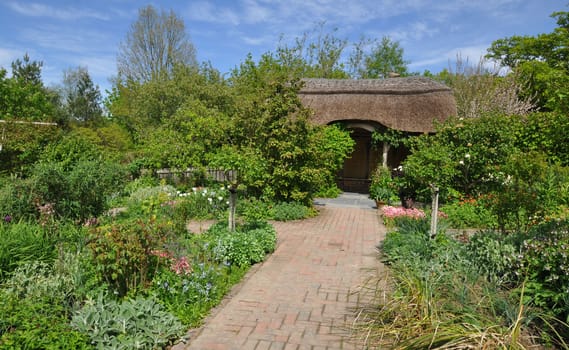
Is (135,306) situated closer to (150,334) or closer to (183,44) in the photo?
(150,334)

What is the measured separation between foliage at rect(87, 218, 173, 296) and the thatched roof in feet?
33.8

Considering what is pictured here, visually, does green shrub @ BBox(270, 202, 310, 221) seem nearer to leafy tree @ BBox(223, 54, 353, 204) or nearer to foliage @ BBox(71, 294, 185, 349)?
leafy tree @ BBox(223, 54, 353, 204)

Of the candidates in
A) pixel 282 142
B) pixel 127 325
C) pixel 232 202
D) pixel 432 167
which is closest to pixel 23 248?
pixel 127 325

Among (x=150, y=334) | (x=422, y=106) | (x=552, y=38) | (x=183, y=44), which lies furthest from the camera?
(x=183, y=44)

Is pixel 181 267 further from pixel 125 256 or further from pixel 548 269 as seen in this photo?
pixel 548 269

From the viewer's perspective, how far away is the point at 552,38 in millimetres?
23812

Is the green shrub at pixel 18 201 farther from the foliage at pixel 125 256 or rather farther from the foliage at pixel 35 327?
the foliage at pixel 35 327

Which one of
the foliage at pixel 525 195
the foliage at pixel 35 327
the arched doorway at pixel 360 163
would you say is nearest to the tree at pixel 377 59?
the arched doorway at pixel 360 163

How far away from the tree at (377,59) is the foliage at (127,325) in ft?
107

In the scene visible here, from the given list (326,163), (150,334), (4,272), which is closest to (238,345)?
(150,334)

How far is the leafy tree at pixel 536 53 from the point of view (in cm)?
2130

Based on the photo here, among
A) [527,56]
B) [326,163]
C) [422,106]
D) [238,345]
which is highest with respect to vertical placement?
[527,56]

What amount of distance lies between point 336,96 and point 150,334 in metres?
13.9

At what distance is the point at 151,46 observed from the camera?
98.2 feet
